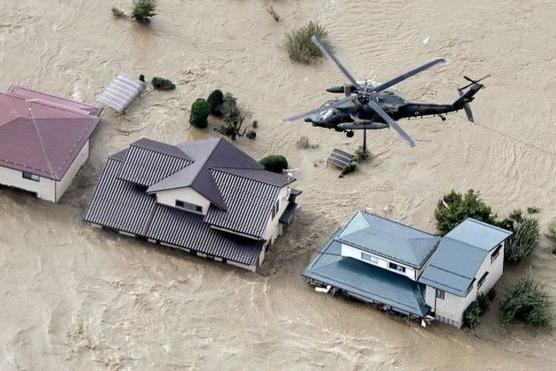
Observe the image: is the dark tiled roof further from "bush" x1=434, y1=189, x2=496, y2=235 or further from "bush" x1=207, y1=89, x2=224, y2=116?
"bush" x1=434, y1=189, x2=496, y2=235

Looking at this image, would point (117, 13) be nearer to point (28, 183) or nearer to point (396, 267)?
point (28, 183)

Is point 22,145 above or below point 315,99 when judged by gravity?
below

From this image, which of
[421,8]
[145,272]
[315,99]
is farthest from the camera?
[421,8]

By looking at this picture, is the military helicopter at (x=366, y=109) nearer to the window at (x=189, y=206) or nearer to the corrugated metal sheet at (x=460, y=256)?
the corrugated metal sheet at (x=460, y=256)

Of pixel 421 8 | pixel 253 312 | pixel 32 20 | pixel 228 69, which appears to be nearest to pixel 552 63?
pixel 421 8

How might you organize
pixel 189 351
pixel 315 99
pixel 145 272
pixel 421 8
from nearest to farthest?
pixel 189 351 → pixel 145 272 → pixel 315 99 → pixel 421 8

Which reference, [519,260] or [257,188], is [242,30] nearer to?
[257,188]
